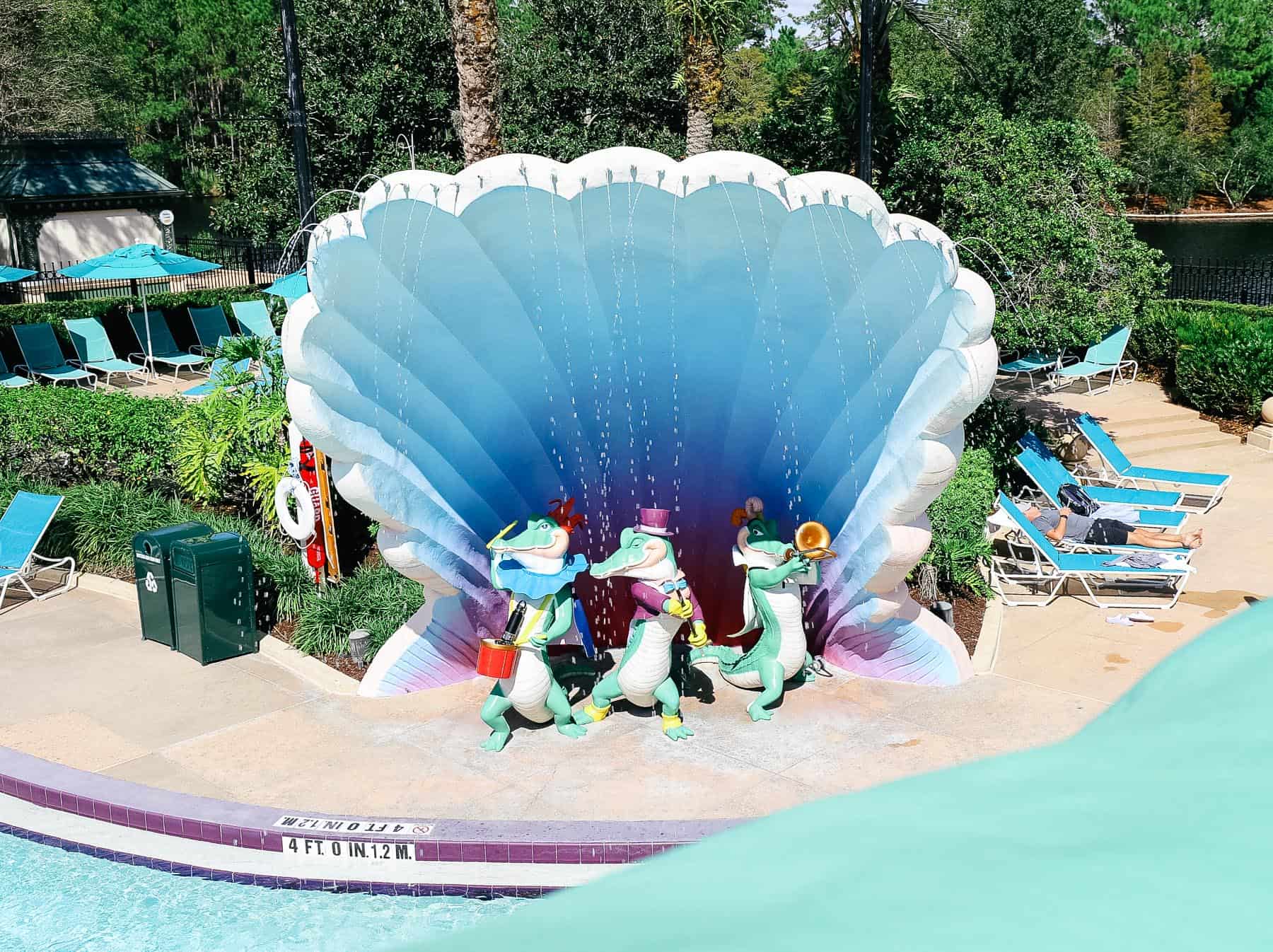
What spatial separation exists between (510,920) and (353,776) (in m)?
6.92

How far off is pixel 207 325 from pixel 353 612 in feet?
47.2

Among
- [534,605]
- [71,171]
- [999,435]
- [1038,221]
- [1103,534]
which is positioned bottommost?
[1103,534]

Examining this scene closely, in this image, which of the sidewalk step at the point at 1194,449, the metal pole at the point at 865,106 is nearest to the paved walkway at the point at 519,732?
the metal pole at the point at 865,106

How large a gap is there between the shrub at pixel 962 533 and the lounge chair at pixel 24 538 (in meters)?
8.07

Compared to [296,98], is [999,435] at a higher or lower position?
lower

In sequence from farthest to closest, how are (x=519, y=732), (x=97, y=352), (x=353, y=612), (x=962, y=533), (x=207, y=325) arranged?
(x=207, y=325) → (x=97, y=352) → (x=962, y=533) → (x=353, y=612) → (x=519, y=732)

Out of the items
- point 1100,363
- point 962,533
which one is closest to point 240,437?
point 962,533

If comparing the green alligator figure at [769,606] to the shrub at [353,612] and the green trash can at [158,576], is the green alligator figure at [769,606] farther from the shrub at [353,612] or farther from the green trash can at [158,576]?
the green trash can at [158,576]

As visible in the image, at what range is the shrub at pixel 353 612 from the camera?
1030 cm

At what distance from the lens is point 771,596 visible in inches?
349

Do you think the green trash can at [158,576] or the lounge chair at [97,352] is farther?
the lounge chair at [97,352]

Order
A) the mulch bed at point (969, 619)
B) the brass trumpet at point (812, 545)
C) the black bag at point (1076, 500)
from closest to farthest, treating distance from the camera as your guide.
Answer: the brass trumpet at point (812, 545)
the mulch bed at point (969, 619)
the black bag at point (1076, 500)

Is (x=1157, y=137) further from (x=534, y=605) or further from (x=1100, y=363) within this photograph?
(x=534, y=605)

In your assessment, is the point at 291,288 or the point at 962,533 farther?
the point at 291,288
